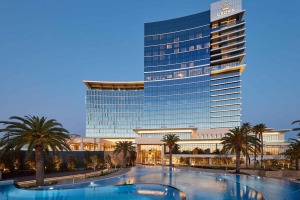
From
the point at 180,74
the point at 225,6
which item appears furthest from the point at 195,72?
the point at 225,6

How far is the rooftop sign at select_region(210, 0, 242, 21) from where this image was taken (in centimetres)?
10594

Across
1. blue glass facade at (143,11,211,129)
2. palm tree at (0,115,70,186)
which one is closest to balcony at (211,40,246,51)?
blue glass facade at (143,11,211,129)

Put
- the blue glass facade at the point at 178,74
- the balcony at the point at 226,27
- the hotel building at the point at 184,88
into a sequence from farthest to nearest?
1. the blue glass facade at the point at 178,74
2. the hotel building at the point at 184,88
3. the balcony at the point at 226,27

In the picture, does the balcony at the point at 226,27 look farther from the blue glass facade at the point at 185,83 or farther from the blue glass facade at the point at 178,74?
the blue glass facade at the point at 178,74

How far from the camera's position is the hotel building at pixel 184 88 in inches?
4085

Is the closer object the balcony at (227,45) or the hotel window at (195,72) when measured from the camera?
the balcony at (227,45)

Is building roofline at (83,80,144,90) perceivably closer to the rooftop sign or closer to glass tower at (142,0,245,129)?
glass tower at (142,0,245,129)

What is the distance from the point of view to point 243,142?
45.9 m

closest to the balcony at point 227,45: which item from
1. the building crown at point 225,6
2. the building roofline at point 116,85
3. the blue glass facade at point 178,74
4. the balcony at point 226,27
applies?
the blue glass facade at point 178,74

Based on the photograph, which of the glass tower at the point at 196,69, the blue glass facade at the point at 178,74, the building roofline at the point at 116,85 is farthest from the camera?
the building roofline at the point at 116,85

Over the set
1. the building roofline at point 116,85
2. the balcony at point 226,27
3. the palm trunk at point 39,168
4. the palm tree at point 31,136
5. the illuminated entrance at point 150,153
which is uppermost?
the balcony at point 226,27

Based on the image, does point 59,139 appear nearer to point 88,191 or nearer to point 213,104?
point 88,191

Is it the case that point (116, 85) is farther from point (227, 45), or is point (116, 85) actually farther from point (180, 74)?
point (227, 45)

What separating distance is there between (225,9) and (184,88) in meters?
33.0
